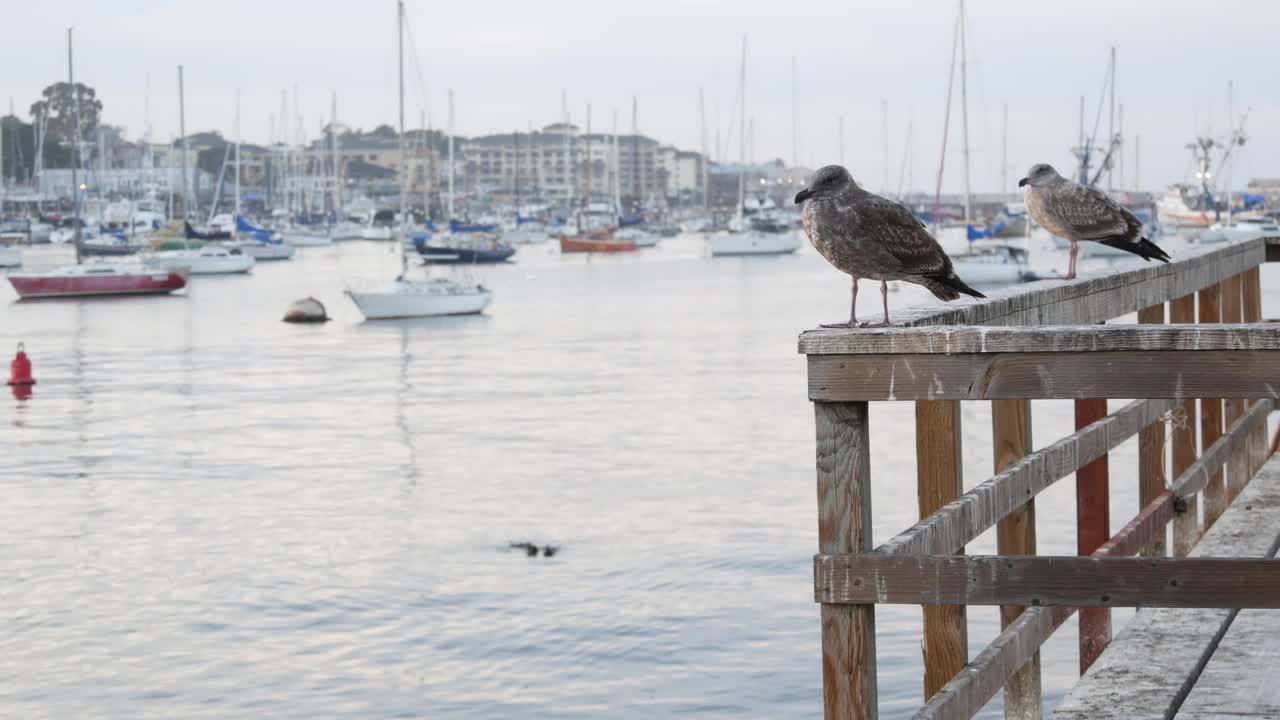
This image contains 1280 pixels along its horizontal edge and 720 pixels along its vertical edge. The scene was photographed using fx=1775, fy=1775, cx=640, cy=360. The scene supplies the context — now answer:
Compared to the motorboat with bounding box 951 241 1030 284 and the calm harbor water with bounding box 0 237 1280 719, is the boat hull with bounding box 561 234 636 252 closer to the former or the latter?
the motorboat with bounding box 951 241 1030 284

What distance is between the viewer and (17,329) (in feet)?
226

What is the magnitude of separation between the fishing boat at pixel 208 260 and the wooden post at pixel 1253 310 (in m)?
103

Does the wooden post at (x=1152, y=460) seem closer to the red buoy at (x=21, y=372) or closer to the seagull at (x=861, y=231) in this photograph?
the seagull at (x=861, y=231)

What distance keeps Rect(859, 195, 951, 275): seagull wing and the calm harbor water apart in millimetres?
8368

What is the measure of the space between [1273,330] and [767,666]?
11.5 meters

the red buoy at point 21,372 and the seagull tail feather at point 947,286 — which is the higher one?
the seagull tail feather at point 947,286

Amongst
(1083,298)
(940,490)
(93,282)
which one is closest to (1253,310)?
(1083,298)

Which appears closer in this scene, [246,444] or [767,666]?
[767,666]

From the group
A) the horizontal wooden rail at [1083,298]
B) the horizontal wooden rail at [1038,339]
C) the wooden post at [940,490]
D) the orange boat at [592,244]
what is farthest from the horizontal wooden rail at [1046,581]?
the orange boat at [592,244]

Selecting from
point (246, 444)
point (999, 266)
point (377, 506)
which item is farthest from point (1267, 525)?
point (999, 266)

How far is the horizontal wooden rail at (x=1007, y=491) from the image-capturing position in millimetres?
4695

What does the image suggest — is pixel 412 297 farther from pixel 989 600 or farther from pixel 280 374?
pixel 989 600

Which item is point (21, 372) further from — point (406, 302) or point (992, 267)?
point (992, 267)

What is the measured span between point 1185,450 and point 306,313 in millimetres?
62264
